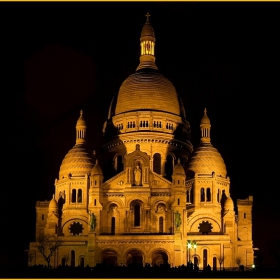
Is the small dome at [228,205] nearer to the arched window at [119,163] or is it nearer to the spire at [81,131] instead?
the arched window at [119,163]

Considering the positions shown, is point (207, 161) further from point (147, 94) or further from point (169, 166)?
point (147, 94)

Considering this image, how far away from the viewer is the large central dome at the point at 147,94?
109 m

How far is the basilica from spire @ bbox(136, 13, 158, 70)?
1.10 meters

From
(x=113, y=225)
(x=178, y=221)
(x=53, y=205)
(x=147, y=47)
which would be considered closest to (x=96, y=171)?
(x=113, y=225)

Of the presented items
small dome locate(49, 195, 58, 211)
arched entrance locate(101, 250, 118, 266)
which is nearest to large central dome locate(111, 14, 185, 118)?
small dome locate(49, 195, 58, 211)

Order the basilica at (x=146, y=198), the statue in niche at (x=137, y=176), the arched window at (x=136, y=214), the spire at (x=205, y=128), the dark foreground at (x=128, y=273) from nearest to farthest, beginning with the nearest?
the dark foreground at (x=128, y=273) < the basilica at (x=146, y=198) < the arched window at (x=136, y=214) < the statue in niche at (x=137, y=176) < the spire at (x=205, y=128)

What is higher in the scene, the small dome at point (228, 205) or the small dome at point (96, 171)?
the small dome at point (96, 171)

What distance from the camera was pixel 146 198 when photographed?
97.4 meters

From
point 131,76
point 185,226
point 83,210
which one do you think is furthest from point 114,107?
point 185,226

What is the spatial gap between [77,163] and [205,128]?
49.2 ft

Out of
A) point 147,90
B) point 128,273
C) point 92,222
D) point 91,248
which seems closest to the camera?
point 128,273

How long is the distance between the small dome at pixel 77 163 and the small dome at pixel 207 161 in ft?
37.1

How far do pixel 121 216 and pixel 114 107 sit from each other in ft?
60.8

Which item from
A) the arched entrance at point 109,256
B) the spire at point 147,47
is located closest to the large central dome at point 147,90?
the spire at point 147,47
